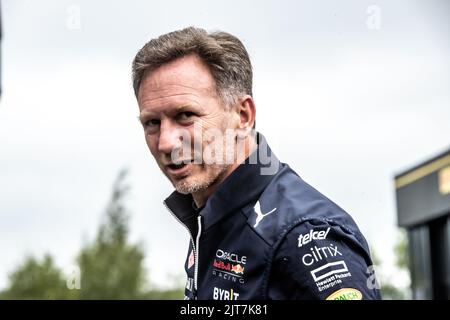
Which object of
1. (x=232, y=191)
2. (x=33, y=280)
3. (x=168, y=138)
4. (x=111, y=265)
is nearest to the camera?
(x=168, y=138)

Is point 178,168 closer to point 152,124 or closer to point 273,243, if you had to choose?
point 152,124

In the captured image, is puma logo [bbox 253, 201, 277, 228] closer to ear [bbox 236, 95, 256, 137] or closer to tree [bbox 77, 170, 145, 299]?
ear [bbox 236, 95, 256, 137]

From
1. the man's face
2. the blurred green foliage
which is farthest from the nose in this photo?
the blurred green foliage

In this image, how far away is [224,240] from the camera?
104 inches

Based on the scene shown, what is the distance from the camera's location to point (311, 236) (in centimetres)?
240

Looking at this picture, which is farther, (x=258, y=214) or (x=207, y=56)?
(x=207, y=56)

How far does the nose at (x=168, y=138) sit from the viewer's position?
2578 millimetres

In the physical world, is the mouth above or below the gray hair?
below

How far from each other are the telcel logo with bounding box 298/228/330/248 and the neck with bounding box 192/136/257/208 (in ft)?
1.54

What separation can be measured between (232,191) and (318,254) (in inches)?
18.4

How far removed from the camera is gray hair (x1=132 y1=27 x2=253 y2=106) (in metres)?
2.74

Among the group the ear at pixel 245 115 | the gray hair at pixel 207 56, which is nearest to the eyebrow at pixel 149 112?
the gray hair at pixel 207 56

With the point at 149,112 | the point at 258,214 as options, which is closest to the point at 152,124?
the point at 149,112
